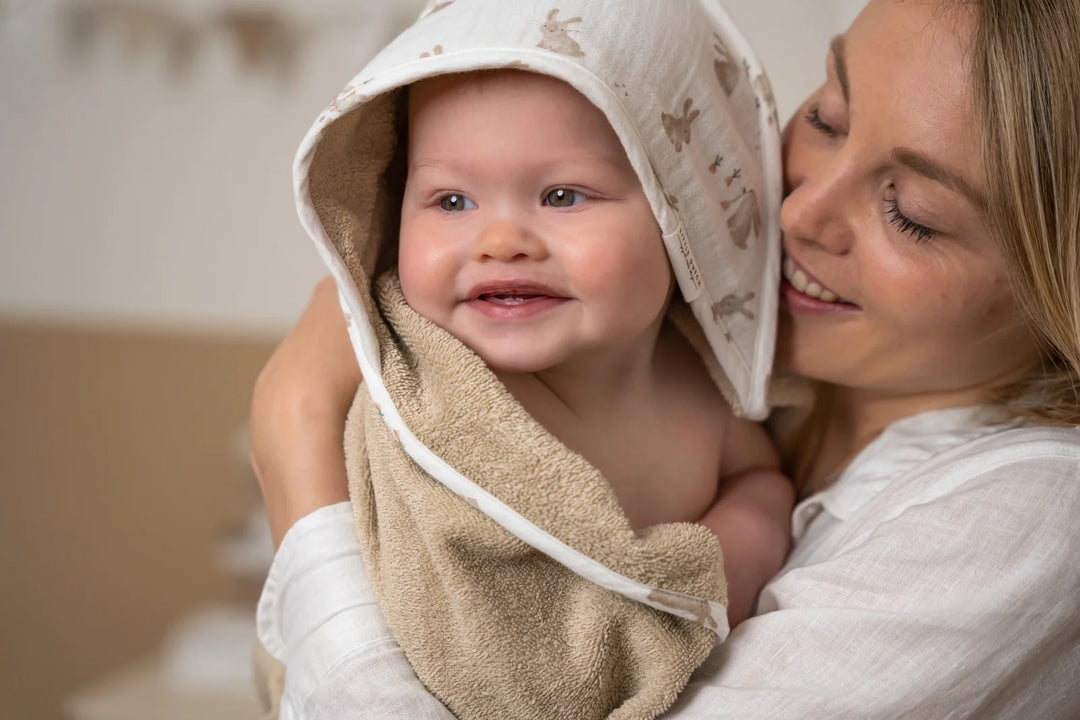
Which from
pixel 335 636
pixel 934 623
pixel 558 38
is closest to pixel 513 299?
pixel 558 38

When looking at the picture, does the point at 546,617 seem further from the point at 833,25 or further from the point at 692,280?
the point at 833,25

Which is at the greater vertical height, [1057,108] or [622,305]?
[1057,108]

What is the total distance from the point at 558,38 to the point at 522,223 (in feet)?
0.56

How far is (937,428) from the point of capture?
3.65ft

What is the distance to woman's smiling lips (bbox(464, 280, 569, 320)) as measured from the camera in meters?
0.90

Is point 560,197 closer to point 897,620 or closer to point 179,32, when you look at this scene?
point 897,620

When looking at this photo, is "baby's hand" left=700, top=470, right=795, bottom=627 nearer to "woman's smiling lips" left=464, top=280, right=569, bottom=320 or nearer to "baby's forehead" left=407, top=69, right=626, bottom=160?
"woman's smiling lips" left=464, top=280, right=569, bottom=320

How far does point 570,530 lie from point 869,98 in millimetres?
520

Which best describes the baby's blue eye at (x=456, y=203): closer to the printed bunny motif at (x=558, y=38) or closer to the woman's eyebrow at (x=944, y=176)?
the printed bunny motif at (x=558, y=38)

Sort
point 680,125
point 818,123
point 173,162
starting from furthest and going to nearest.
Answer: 1. point 173,162
2. point 818,123
3. point 680,125

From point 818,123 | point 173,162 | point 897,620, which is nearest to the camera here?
point 897,620

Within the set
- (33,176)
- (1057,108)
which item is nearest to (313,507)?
(1057,108)

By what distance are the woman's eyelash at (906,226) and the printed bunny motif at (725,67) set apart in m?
0.22

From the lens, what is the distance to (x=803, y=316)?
3.64ft
